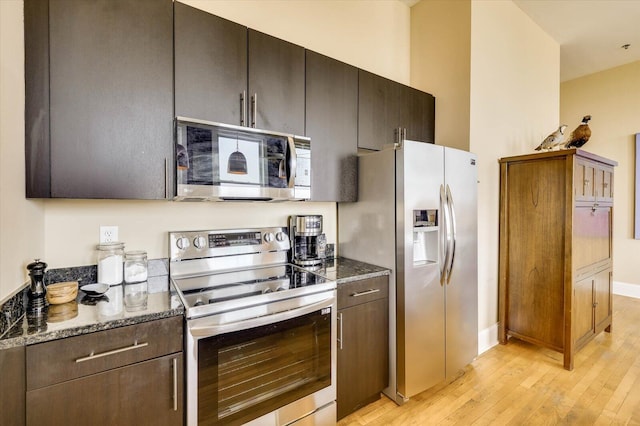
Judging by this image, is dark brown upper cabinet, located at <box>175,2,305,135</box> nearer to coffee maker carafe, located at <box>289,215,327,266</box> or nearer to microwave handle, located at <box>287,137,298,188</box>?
microwave handle, located at <box>287,137,298,188</box>

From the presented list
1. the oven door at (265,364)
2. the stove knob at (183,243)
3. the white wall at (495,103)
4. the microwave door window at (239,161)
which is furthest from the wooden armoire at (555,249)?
the stove knob at (183,243)

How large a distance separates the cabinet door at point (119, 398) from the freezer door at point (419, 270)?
1.35 metres

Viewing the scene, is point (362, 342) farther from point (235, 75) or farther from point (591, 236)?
point (591, 236)

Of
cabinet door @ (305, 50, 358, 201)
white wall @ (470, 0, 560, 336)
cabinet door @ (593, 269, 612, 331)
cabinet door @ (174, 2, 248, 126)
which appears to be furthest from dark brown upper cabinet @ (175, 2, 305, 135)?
cabinet door @ (593, 269, 612, 331)

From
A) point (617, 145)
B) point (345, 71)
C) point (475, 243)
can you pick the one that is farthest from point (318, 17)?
point (617, 145)

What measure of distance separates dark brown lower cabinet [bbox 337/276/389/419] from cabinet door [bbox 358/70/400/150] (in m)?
1.08

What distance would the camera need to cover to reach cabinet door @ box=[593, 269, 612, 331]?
2863 millimetres

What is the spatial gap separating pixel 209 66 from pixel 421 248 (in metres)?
1.77

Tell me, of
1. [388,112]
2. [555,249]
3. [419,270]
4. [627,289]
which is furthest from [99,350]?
[627,289]

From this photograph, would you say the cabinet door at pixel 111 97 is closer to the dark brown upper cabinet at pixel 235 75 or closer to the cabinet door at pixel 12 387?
the dark brown upper cabinet at pixel 235 75

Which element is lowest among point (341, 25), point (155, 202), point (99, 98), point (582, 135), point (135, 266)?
point (135, 266)

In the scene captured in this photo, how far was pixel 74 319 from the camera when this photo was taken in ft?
3.74

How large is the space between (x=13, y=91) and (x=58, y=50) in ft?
0.85

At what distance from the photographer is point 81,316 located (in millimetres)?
1172
